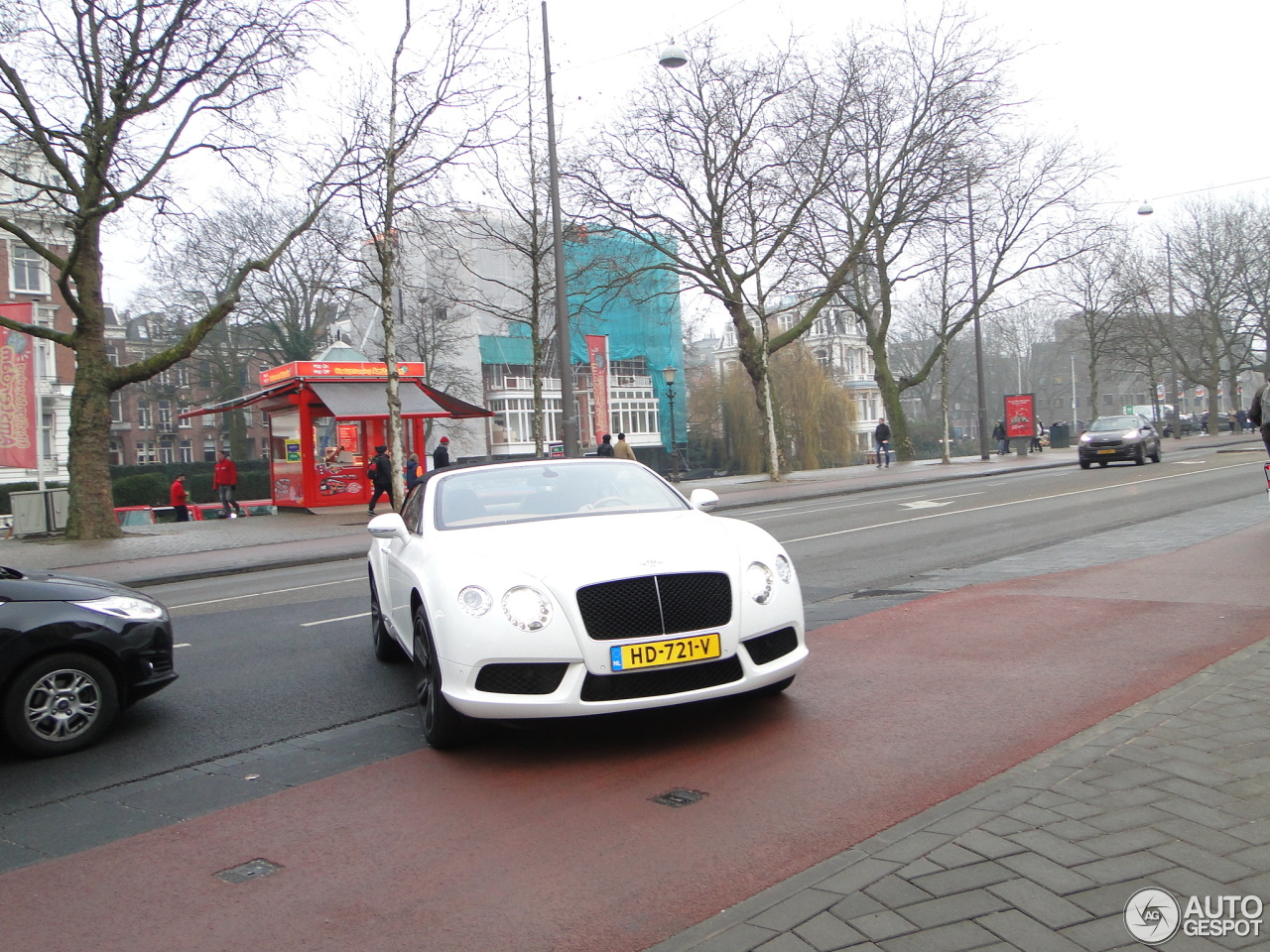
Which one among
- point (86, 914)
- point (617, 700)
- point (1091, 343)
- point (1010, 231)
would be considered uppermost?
point (1010, 231)

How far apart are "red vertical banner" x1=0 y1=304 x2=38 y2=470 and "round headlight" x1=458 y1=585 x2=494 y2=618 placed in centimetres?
2061

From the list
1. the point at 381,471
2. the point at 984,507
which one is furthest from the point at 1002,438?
the point at 381,471

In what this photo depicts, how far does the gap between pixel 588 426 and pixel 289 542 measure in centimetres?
Answer: 4854

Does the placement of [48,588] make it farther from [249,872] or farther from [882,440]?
[882,440]

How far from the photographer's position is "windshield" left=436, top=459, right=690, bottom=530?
6301 mm

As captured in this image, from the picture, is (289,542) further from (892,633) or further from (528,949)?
(528,949)

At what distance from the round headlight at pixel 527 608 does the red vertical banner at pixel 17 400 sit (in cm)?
2083

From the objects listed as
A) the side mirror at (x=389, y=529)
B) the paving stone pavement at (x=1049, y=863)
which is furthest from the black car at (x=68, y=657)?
the paving stone pavement at (x=1049, y=863)

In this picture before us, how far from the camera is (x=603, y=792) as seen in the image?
455cm

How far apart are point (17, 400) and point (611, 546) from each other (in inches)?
833

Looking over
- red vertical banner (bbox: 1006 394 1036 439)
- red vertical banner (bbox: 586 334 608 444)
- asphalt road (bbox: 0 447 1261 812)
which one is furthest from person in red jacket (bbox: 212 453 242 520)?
red vertical banner (bbox: 1006 394 1036 439)

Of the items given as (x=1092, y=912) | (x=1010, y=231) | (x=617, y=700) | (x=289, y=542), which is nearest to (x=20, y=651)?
(x=617, y=700)

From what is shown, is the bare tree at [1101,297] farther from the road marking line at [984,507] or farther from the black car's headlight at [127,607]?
the black car's headlight at [127,607]

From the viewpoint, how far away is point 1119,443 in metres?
29.5
